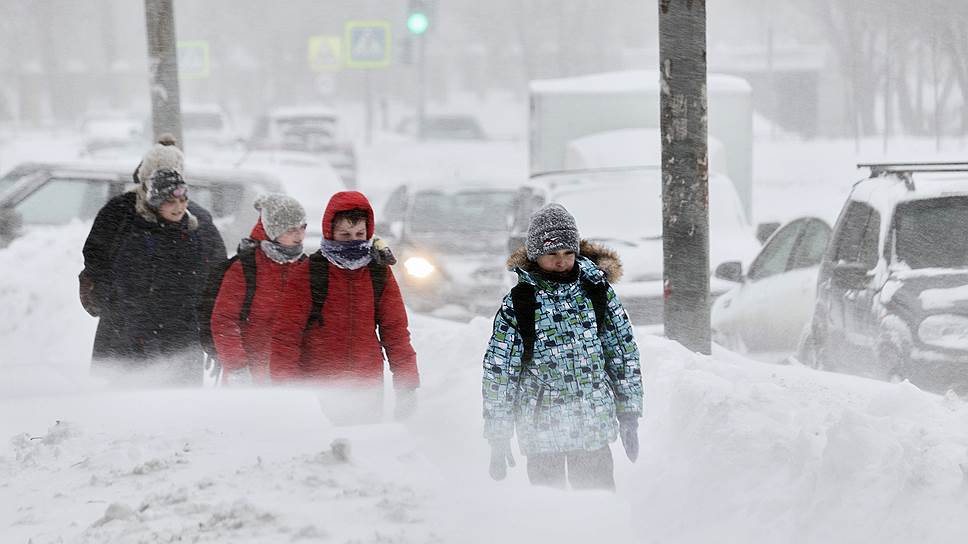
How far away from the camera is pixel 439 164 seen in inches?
1481

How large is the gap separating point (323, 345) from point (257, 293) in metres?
0.57

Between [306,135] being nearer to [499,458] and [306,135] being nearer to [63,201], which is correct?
[63,201]

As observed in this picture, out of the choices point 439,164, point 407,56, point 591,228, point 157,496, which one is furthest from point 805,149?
point 157,496

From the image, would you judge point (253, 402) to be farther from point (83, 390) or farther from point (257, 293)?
point (83, 390)

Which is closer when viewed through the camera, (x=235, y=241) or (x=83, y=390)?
(x=83, y=390)

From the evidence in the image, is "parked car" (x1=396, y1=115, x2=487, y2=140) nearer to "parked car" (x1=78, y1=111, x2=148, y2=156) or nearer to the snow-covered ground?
"parked car" (x1=78, y1=111, x2=148, y2=156)

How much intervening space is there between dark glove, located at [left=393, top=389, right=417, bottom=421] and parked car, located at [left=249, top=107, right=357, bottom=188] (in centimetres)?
2217

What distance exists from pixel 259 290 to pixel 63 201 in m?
5.92

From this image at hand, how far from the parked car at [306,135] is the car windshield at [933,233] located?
21.2m

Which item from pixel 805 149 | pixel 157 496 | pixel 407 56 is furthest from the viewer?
pixel 805 149

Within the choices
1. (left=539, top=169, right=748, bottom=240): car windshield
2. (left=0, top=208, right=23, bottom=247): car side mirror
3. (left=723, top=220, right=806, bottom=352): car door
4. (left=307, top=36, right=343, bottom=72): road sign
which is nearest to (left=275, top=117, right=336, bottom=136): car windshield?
(left=307, top=36, right=343, bottom=72): road sign

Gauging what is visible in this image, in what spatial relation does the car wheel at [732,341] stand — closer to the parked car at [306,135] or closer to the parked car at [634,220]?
the parked car at [634,220]

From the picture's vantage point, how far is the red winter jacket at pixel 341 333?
569cm

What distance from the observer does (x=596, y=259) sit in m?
4.82
